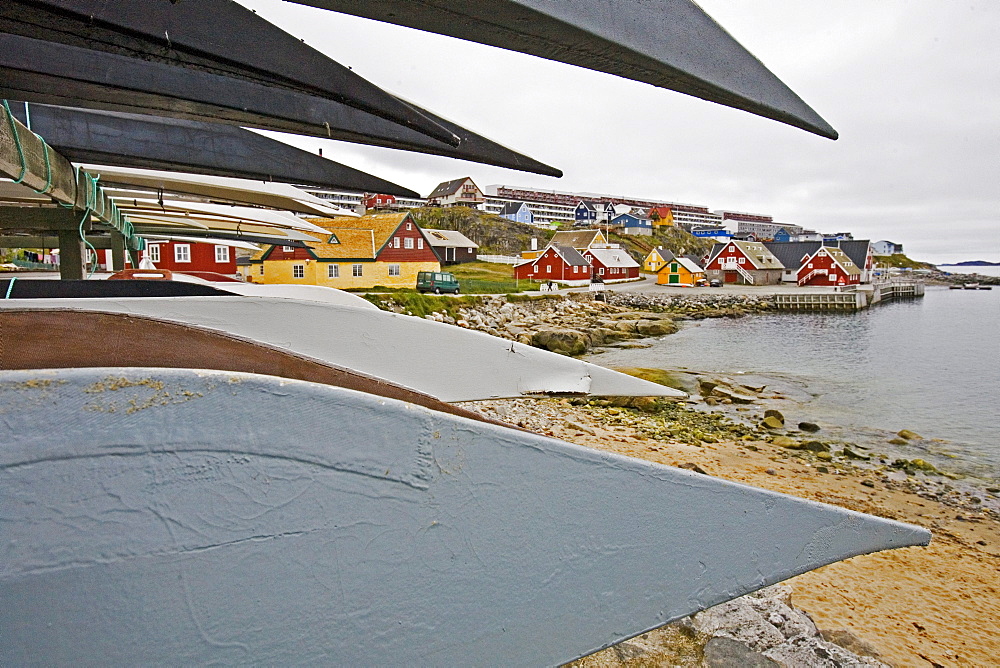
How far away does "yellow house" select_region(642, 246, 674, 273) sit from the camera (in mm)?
75375

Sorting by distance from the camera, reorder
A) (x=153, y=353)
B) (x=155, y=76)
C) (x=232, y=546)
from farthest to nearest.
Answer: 1. (x=155, y=76)
2. (x=153, y=353)
3. (x=232, y=546)

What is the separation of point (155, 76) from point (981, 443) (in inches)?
665

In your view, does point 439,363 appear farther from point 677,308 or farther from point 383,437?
point 677,308

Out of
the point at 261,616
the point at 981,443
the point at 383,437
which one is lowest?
the point at 981,443

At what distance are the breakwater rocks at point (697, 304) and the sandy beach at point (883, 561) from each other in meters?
32.3

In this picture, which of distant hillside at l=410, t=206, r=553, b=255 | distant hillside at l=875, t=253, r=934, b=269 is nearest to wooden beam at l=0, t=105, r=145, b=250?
distant hillside at l=410, t=206, r=553, b=255

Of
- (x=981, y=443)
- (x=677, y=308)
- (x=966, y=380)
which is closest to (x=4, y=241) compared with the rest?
(x=981, y=443)

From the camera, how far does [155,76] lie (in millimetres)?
1724

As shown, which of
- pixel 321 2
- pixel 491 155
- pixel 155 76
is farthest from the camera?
pixel 491 155

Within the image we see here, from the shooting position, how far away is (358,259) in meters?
33.8

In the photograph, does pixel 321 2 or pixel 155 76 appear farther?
pixel 155 76

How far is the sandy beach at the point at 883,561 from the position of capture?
5.38 meters

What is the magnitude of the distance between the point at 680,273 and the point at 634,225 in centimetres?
4247

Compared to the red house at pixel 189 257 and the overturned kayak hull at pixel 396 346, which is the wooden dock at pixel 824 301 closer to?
the red house at pixel 189 257
